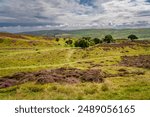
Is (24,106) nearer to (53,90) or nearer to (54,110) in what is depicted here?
(54,110)

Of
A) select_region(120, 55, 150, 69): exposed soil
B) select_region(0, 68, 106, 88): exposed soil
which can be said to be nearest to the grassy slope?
select_region(0, 68, 106, 88): exposed soil

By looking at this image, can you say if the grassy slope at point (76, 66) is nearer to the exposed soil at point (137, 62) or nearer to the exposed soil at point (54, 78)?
the exposed soil at point (54, 78)

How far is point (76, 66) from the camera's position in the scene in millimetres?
85250

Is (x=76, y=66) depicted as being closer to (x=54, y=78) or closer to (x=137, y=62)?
(x=137, y=62)

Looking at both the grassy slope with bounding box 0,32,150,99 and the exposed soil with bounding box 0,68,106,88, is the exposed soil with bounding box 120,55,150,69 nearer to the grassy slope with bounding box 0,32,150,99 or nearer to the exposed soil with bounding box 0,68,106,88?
the grassy slope with bounding box 0,32,150,99

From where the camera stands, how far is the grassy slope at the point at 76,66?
23000 millimetres

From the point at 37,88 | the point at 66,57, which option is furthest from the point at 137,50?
the point at 37,88

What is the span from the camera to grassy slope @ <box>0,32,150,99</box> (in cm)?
2300

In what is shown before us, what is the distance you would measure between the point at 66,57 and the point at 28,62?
17.1 meters

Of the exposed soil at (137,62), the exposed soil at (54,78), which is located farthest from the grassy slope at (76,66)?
the exposed soil at (137,62)

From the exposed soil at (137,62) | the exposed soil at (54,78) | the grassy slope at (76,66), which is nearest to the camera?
the grassy slope at (76,66)

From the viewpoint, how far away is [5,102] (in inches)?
692

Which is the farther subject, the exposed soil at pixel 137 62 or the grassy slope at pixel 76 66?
the exposed soil at pixel 137 62

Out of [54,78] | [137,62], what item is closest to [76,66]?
[137,62]
